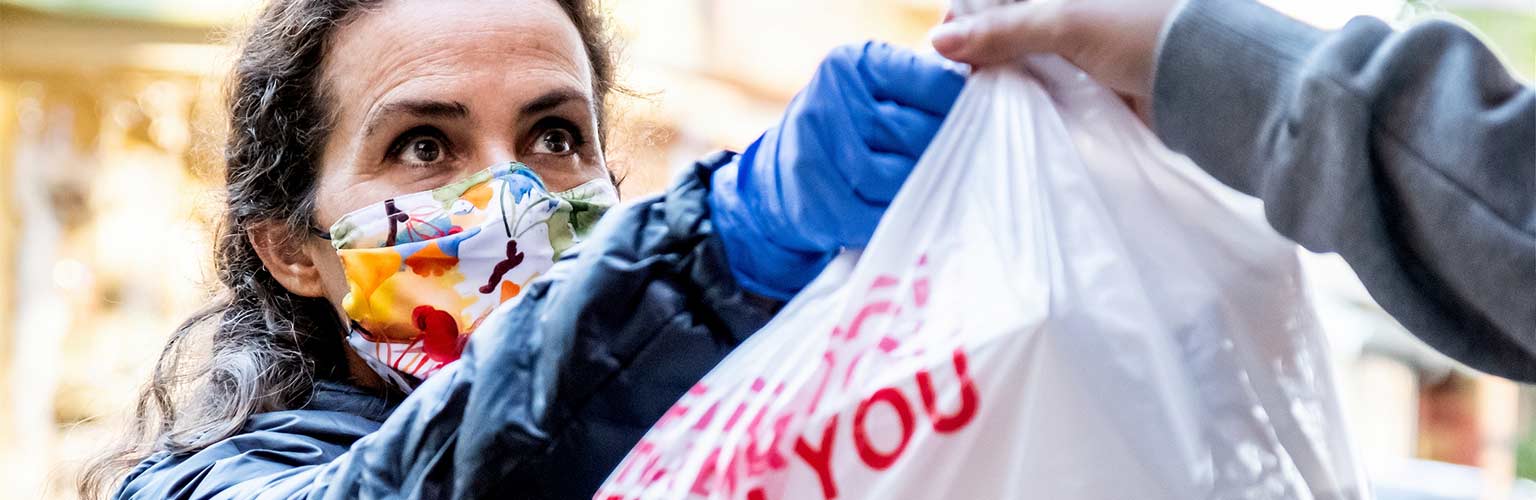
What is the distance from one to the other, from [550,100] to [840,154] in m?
0.85

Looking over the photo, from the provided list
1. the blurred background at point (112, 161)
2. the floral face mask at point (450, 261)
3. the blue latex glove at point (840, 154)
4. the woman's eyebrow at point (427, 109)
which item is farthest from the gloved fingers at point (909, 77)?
the blurred background at point (112, 161)

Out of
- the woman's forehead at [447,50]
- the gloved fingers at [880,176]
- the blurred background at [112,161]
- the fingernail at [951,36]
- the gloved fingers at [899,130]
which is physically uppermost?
the fingernail at [951,36]

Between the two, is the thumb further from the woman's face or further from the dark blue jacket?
the woman's face

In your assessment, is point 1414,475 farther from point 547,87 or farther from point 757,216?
point 757,216

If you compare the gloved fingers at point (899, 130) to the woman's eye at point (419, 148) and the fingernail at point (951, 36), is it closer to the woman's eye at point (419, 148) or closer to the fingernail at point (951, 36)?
the fingernail at point (951, 36)

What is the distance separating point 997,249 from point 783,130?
0.54 feet

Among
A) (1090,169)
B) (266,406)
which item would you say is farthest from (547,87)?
(1090,169)

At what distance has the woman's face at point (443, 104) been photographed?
1694mm

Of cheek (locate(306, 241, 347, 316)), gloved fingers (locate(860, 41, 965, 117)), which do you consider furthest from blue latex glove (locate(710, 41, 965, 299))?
cheek (locate(306, 241, 347, 316))

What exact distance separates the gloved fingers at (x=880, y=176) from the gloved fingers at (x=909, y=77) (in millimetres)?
38

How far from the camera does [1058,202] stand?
92 cm

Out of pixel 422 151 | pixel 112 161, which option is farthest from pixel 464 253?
pixel 112 161

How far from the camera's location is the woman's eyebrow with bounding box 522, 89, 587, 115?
170 centimetres

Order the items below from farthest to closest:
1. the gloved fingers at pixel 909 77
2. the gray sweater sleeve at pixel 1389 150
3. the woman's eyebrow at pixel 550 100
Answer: the woman's eyebrow at pixel 550 100
the gloved fingers at pixel 909 77
the gray sweater sleeve at pixel 1389 150
